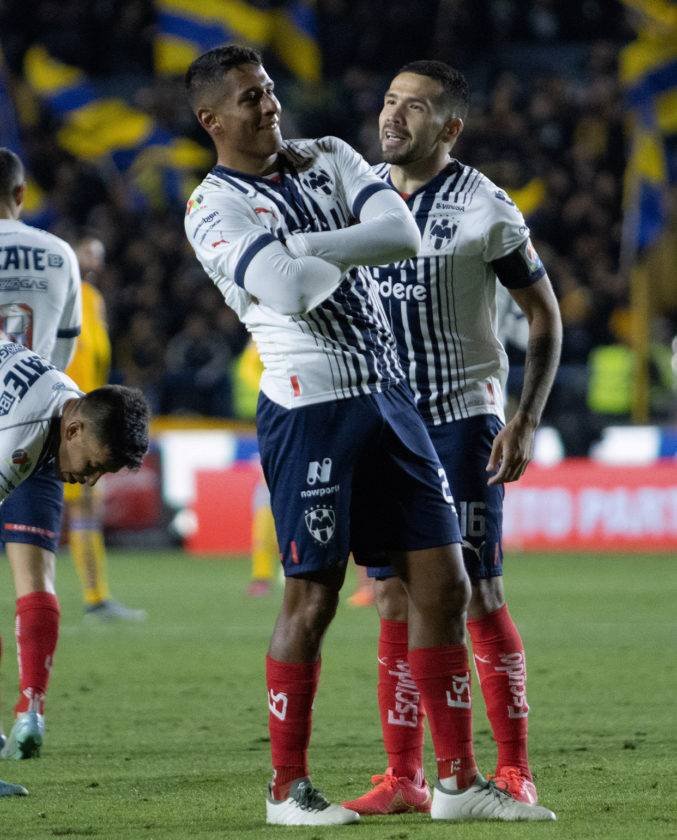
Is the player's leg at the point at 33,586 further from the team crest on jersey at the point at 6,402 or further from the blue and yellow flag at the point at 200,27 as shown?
the blue and yellow flag at the point at 200,27

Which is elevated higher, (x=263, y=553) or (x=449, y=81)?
(x=449, y=81)

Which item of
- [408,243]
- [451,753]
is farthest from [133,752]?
[408,243]

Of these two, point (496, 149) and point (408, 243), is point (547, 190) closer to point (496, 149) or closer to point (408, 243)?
point (496, 149)

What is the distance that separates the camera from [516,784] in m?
4.64

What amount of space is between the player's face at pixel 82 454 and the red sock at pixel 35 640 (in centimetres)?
147

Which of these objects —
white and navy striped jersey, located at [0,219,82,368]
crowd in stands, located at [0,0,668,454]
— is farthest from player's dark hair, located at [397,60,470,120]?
crowd in stands, located at [0,0,668,454]

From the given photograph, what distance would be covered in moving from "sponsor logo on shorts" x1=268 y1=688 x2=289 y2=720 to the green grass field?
0.30m

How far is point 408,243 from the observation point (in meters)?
4.33

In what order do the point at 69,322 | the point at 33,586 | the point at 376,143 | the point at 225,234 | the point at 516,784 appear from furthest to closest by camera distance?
the point at 376,143
the point at 69,322
the point at 33,586
the point at 516,784
the point at 225,234

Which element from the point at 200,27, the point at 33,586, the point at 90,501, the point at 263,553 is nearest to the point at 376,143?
the point at 200,27

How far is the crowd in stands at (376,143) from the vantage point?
17.2m

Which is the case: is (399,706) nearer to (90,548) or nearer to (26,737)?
(26,737)

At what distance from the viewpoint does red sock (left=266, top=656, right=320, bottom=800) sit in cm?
450

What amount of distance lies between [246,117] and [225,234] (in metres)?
0.38
